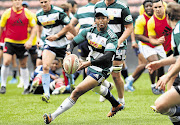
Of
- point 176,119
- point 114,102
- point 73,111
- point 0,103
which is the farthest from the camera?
point 0,103

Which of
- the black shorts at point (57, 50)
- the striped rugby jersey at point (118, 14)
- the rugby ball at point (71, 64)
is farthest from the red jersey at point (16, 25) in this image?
the rugby ball at point (71, 64)

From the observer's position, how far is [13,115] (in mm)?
6773

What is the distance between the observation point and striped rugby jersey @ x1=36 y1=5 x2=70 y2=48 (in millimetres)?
8641

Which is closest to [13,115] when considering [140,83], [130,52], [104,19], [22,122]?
[22,122]

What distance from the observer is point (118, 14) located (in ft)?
23.5

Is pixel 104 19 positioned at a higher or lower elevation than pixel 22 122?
higher

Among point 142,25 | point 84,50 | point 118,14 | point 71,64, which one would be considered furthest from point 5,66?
point 71,64

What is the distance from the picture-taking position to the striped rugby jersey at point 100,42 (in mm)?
6016

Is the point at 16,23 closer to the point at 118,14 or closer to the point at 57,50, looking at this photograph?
the point at 57,50

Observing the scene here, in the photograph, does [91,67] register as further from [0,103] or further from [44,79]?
[0,103]

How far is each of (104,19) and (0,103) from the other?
3.47 meters

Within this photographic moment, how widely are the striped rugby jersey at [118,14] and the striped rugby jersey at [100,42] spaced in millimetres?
1015

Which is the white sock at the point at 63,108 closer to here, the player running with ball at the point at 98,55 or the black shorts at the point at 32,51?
the player running with ball at the point at 98,55

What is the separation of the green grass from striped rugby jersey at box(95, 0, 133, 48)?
1530 millimetres
